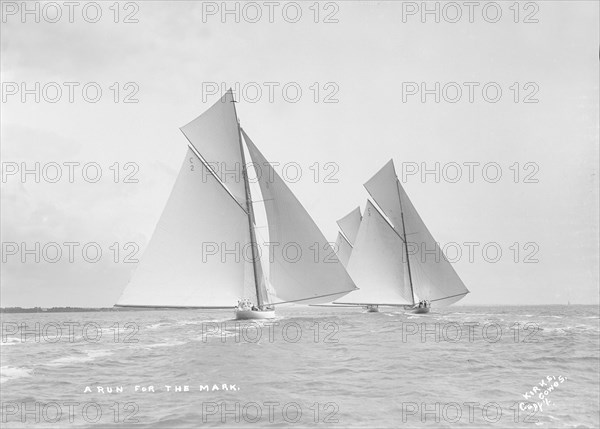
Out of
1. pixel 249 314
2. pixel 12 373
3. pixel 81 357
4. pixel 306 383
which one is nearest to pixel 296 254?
pixel 249 314

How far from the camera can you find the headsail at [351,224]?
79.3 m

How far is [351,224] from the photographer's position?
261 feet

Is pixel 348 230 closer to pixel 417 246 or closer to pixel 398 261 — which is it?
pixel 398 261

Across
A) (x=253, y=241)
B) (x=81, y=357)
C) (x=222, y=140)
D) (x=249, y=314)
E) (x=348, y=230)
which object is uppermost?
(x=222, y=140)

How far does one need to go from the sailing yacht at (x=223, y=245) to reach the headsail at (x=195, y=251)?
2.3 inches

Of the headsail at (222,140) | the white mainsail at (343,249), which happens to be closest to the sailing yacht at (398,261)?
the headsail at (222,140)

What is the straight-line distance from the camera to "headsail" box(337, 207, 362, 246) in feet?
260

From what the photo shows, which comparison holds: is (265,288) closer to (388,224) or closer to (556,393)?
(388,224)

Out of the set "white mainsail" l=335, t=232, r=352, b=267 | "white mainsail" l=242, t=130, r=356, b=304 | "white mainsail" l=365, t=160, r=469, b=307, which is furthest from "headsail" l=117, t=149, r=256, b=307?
"white mainsail" l=335, t=232, r=352, b=267

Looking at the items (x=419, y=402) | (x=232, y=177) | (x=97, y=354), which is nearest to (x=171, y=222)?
(x=232, y=177)

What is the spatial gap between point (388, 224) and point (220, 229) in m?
22.9

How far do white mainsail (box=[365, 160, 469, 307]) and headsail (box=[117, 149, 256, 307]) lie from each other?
73.3ft

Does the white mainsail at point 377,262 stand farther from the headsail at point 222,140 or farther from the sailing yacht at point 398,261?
the headsail at point 222,140

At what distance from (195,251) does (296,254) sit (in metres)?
5.99
